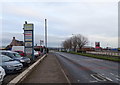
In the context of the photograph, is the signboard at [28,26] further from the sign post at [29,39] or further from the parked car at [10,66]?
the parked car at [10,66]

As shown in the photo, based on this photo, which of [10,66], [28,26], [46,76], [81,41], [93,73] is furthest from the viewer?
[81,41]

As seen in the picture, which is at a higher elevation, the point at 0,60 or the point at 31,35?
the point at 31,35

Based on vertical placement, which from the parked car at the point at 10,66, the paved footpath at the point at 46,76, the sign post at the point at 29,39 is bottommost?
the paved footpath at the point at 46,76

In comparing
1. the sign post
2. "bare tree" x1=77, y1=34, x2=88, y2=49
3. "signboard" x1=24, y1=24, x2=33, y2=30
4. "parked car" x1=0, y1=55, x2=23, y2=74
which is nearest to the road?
"parked car" x1=0, y1=55, x2=23, y2=74

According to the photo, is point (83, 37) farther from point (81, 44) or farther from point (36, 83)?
point (36, 83)

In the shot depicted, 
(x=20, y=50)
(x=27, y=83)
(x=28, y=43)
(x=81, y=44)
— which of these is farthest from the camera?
(x=81, y=44)

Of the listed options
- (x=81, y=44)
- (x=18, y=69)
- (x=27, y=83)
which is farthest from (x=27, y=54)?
(x=81, y=44)

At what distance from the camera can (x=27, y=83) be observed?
8.35 metres

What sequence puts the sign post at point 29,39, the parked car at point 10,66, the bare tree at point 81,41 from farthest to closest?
1. the bare tree at point 81,41
2. the sign post at point 29,39
3. the parked car at point 10,66

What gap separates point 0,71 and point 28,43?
15.4m

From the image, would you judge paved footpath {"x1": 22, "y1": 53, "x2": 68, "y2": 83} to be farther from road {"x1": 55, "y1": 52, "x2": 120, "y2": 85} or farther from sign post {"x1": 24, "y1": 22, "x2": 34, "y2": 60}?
sign post {"x1": 24, "y1": 22, "x2": 34, "y2": 60}

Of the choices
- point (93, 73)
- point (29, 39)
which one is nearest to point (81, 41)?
point (29, 39)

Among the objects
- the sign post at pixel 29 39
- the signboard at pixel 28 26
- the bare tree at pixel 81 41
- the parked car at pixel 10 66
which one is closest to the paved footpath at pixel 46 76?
the parked car at pixel 10 66

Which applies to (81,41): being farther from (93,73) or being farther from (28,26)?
(93,73)
